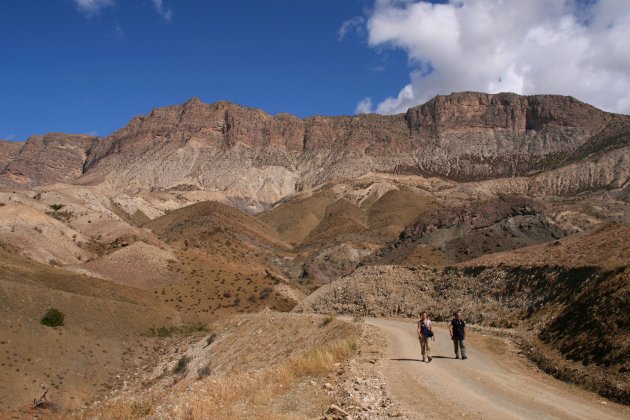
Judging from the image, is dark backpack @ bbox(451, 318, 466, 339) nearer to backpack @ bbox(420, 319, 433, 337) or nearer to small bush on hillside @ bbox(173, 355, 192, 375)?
backpack @ bbox(420, 319, 433, 337)

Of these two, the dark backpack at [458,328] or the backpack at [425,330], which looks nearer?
the backpack at [425,330]

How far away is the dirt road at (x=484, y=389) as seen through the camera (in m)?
11.3

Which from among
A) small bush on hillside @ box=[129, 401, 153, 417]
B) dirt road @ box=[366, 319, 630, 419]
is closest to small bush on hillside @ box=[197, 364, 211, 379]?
dirt road @ box=[366, 319, 630, 419]

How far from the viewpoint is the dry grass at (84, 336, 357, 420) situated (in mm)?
11367

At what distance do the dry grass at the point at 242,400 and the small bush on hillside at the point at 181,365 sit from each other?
20.8m

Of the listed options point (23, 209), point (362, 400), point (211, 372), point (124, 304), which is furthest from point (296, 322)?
point (23, 209)

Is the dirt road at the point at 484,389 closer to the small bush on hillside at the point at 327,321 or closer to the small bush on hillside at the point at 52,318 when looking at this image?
the small bush on hillside at the point at 327,321

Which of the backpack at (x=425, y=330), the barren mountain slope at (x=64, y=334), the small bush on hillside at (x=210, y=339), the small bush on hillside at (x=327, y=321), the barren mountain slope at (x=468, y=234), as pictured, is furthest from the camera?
the barren mountain slope at (x=468, y=234)

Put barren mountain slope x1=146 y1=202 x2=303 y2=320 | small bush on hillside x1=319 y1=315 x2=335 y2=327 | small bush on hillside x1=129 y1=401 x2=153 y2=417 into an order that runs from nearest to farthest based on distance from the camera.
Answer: small bush on hillside x1=129 y1=401 x2=153 y2=417 < small bush on hillside x1=319 y1=315 x2=335 y2=327 < barren mountain slope x1=146 y1=202 x2=303 y2=320

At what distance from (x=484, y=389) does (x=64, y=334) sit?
3415 cm

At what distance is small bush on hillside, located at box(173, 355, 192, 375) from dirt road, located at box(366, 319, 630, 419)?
19.4 metres

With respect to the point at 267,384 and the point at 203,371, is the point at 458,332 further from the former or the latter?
the point at 203,371

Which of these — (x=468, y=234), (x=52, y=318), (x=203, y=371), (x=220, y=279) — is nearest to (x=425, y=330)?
(x=203, y=371)

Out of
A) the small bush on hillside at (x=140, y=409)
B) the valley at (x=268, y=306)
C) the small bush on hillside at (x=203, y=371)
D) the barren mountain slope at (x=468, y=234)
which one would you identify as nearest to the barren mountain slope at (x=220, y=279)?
the valley at (x=268, y=306)
